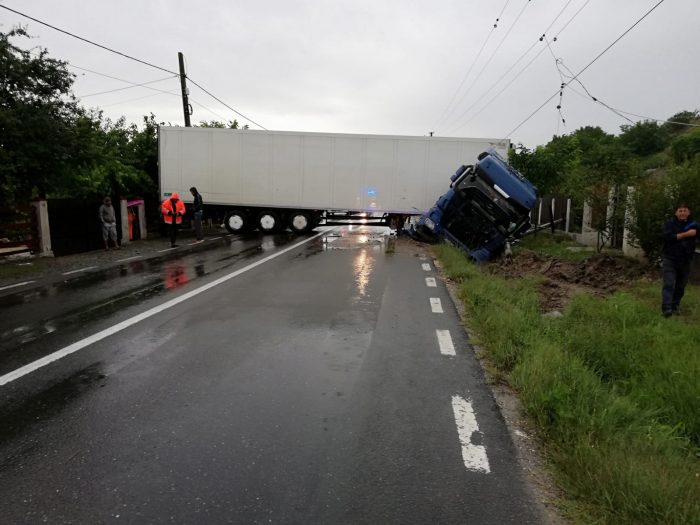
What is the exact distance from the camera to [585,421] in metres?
3.64

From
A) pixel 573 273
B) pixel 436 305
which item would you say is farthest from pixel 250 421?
pixel 573 273

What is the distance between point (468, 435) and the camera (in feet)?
12.2

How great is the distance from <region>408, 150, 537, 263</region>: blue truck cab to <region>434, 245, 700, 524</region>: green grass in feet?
21.2

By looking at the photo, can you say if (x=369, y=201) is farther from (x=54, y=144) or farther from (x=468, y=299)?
(x=468, y=299)

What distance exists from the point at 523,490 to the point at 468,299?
5.26 metres

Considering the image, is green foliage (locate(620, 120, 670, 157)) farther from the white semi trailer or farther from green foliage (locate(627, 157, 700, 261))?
green foliage (locate(627, 157, 700, 261))

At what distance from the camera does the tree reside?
41.0ft

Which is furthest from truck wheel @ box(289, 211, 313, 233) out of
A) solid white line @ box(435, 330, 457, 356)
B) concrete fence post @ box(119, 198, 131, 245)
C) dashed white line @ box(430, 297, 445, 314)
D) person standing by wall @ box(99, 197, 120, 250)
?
solid white line @ box(435, 330, 457, 356)

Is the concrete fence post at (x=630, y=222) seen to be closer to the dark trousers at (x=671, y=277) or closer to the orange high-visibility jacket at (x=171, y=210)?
the dark trousers at (x=671, y=277)

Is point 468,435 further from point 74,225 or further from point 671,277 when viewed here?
point 74,225

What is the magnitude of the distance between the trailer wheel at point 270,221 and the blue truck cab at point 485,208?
7855mm

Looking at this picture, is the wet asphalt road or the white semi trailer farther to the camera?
the white semi trailer

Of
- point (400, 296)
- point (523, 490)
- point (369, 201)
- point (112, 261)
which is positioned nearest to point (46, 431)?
point (523, 490)

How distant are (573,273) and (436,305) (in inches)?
201
